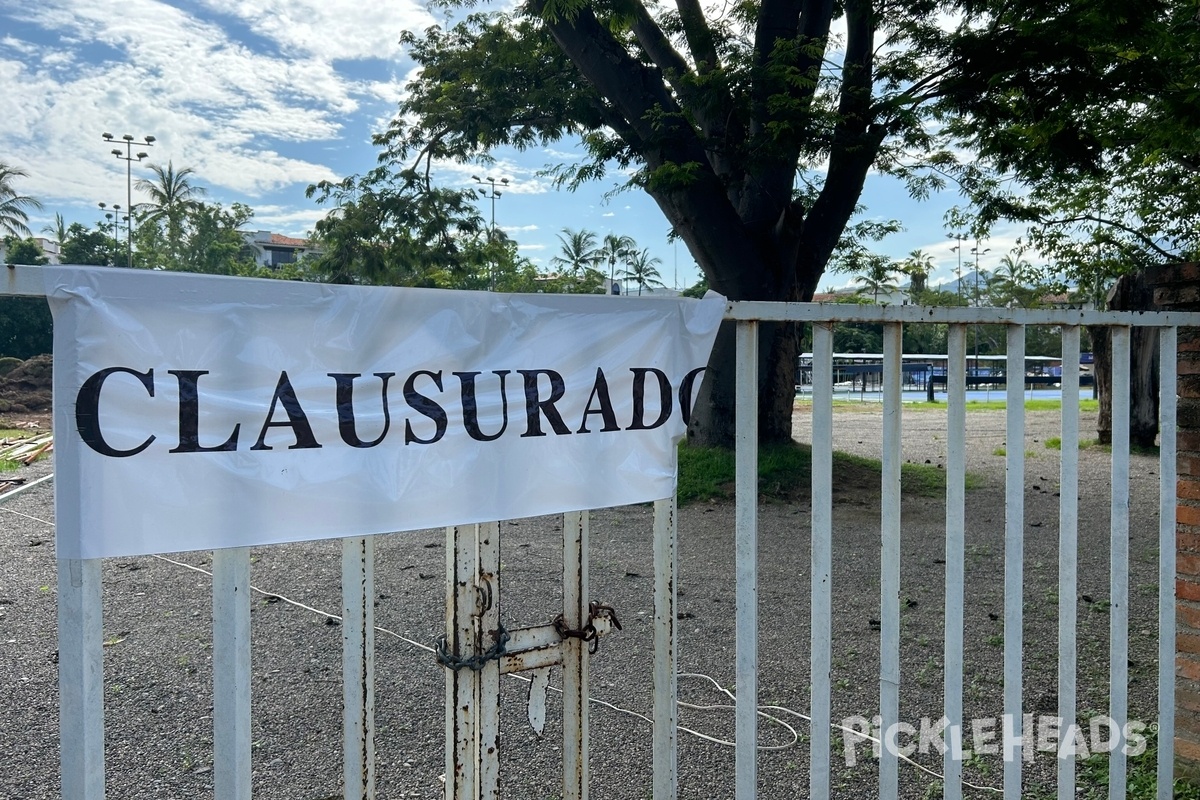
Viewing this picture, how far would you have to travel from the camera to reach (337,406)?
5.95 ft

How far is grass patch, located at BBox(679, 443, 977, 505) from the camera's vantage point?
33.4 feet

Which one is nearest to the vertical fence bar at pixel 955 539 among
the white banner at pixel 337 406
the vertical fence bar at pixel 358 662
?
the white banner at pixel 337 406

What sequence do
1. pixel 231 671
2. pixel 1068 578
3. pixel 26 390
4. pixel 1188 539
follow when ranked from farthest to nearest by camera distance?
pixel 26 390, pixel 1188 539, pixel 1068 578, pixel 231 671

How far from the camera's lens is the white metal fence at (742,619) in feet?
5.57

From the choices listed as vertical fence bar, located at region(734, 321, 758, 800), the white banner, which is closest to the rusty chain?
the white banner

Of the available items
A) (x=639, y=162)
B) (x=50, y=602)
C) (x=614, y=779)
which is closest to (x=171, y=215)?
(x=639, y=162)

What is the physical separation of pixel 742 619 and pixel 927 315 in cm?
101

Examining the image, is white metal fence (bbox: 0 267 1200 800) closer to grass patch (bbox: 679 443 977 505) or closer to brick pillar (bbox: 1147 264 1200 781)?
brick pillar (bbox: 1147 264 1200 781)

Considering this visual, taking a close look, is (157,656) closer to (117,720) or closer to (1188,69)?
(117,720)

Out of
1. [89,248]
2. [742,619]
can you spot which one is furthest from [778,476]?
[89,248]

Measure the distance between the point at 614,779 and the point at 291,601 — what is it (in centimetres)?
333

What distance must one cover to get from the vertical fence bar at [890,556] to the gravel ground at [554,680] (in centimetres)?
99

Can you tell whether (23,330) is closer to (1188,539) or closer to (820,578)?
(820,578)

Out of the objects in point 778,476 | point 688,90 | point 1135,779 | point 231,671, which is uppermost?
point 688,90
